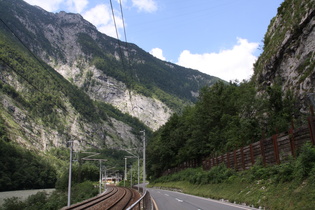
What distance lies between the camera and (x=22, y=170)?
13612cm

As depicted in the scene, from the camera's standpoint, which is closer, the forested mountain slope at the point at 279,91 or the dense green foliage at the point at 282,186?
the dense green foliage at the point at 282,186

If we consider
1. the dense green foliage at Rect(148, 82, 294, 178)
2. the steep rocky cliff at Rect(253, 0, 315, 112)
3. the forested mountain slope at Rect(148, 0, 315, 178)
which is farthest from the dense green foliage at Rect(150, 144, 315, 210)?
the steep rocky cliff at Rect(253, 0, 315, 112)

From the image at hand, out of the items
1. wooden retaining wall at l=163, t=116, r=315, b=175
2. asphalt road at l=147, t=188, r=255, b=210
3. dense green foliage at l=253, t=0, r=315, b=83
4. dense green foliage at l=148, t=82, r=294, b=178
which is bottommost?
asphalt road at l=147, t=188, r=255, b=210

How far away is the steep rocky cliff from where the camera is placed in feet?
Answer: 81.6

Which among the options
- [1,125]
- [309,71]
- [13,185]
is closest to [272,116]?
[309,71]

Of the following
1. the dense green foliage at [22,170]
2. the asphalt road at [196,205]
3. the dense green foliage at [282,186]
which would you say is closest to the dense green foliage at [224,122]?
the dense green foliage at [282,186]

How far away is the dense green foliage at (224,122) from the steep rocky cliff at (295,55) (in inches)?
58.2

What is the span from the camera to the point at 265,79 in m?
35.3

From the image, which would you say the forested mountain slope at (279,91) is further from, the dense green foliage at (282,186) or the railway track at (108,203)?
the railway track at (108,203)

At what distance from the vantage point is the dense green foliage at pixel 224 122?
2671 centimetres

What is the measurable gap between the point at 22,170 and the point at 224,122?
120 m

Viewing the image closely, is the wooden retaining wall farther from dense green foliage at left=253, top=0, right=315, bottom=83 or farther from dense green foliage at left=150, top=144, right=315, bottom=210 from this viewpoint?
dense green foliage at left=253, top=0, right=315, bottom=83

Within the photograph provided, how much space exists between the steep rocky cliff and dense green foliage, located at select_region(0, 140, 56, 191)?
390 feet

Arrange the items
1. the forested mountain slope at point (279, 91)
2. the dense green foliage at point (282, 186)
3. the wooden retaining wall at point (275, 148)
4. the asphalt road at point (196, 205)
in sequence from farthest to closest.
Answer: the forested mountain slope at point (279, 91), the wooden retaining wall at point (275, 148), the asphalt road at point (196, 205), the dense green foliage at point (282, 186)
